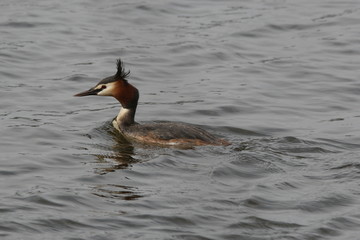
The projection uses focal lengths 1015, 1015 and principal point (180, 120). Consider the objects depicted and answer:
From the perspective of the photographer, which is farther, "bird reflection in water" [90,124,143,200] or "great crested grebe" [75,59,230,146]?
"great crested grebe" [75,59,230,146]

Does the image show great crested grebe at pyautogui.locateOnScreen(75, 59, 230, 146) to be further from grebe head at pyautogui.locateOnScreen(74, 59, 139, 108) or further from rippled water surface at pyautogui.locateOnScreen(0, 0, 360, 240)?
rippled water surface at pyautogui.locateOnScreen(0, 0, 360, 240)

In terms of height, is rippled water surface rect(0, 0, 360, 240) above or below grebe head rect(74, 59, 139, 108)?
below

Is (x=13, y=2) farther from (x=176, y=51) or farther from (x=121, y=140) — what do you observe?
(x=121, y=140)

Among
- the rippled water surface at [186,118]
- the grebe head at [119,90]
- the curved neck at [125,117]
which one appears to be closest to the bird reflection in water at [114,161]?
the rippled water surface at [186,118]

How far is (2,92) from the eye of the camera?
16.1 metres

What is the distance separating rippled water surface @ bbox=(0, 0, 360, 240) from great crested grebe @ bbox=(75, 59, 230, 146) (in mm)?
171

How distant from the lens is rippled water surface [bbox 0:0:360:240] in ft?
34.8

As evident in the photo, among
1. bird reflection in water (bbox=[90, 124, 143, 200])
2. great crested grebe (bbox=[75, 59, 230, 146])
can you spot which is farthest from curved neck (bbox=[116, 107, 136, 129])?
bird reflection in water (bbox=[90, 124, 143, 200])

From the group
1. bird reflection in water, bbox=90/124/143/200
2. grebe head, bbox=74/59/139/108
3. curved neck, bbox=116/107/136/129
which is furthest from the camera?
grebe head, bbox=74/59/139/108

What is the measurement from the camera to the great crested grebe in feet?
44.3

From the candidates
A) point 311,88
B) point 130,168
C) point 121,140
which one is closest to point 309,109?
point 311,88

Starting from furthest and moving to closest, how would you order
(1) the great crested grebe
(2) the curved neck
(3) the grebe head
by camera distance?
(3) the grebe head → (2) the curved neck → (1) the great crested grebe

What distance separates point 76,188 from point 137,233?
1569 mm

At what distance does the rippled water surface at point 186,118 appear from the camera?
10.6 m
